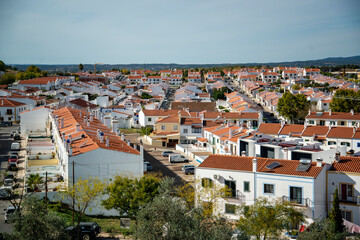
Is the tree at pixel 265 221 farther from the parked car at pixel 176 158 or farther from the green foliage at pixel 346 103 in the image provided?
the green foliage at pixel 346 103

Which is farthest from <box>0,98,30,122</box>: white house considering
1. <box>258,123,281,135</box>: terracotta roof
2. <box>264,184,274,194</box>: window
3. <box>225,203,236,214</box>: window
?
<box>264,184,274,194</box>: window

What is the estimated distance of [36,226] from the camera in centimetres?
1598

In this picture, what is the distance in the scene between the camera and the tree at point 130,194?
22.2m

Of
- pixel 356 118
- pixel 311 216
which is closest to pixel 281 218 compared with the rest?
pixel 311 216

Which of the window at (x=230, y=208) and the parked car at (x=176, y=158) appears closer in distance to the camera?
the window at (x=230, y=208)

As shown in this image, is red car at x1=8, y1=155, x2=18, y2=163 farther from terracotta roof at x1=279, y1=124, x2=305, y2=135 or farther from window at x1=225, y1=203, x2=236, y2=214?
terracotta roof at x1=279, y1=124, x2=305, y2=135

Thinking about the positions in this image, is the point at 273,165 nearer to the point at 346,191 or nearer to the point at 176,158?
the point at 346,191

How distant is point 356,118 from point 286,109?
15768 mm

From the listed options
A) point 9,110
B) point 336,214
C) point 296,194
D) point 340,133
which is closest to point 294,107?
point 340,133

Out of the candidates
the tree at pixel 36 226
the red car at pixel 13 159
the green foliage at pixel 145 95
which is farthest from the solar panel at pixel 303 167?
the green foliage at pixel 145 95

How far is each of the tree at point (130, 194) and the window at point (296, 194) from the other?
7.15 metres

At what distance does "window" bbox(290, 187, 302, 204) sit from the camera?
2108 cm

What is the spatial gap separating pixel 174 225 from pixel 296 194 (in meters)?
9.01

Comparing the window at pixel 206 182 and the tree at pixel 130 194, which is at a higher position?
the window at pixel 206 182
